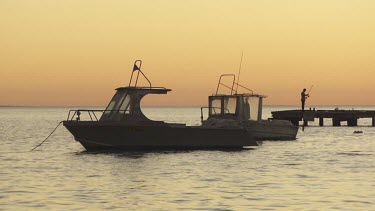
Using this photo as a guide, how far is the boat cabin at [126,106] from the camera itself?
43.4 metres

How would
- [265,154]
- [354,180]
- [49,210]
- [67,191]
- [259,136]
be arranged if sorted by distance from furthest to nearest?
[259,136]
[265,154]
[354,180]
[67,191]
[49,210]

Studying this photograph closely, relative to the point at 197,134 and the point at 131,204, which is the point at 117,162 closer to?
the point at 197,134

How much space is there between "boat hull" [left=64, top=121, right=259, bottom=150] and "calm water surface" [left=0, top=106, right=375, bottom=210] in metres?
0.58

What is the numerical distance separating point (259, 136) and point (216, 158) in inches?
625

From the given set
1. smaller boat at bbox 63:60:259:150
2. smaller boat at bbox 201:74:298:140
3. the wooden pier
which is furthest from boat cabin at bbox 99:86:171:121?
the wooden pier

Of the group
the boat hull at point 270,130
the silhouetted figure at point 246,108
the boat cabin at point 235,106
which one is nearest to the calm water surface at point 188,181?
the boat cabin at point 235,106

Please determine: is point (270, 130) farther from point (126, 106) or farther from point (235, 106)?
point (126, 106)

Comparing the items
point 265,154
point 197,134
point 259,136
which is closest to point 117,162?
point 197,134

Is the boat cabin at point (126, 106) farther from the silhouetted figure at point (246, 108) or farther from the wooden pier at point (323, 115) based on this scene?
the wooden pier at point (323, 115)

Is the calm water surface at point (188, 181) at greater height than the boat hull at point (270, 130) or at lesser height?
lesser

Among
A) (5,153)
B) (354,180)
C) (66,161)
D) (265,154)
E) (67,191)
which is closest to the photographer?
(67,191)

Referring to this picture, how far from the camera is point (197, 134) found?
45.0 m

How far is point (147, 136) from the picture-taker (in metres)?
44.1

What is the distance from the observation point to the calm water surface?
24031mm
